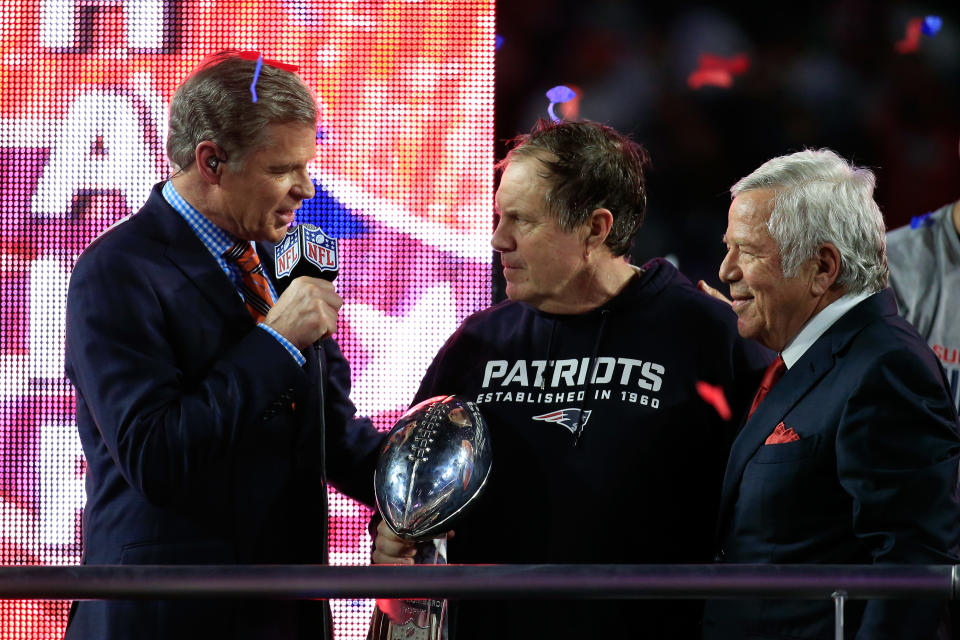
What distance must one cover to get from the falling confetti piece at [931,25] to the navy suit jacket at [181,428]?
182 cm

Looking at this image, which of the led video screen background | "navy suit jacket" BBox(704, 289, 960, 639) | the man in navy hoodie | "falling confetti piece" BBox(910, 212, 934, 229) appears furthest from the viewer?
"falling confetti piece" BBox(910, 212, 934, 229)

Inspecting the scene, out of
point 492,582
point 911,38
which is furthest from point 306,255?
point 911,38

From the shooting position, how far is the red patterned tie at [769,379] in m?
1.84

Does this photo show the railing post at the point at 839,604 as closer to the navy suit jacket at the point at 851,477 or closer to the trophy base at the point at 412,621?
the navy suit jacket at the point at 851,477

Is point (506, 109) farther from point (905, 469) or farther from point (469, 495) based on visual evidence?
point (905, 469)

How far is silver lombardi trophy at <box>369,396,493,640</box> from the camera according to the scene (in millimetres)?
1695

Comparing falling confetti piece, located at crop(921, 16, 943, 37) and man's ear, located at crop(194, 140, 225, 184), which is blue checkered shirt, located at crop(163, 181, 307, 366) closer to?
man's ear, located at crop(194, 140, 225, 184)

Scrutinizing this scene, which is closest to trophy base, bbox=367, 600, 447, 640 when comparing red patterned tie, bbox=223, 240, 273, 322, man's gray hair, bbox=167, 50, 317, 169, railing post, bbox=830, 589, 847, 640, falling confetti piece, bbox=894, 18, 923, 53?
red patterned tie, bbox=223, 240, 273, 322

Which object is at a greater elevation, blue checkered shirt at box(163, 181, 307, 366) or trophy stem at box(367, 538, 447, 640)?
blue checkered shirt at box(163, 181, 307, 366)

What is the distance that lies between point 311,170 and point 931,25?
1546 millimetres

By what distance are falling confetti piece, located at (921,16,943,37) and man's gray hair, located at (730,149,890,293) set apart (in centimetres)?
111

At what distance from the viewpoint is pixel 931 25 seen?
108 inches

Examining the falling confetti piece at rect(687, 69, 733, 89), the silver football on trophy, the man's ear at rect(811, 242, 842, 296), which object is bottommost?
the silver football on trophy

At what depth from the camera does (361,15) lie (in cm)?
262
